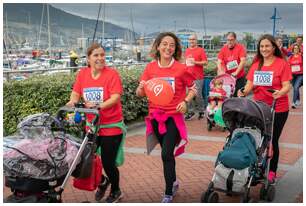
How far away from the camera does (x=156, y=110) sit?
15.0ft

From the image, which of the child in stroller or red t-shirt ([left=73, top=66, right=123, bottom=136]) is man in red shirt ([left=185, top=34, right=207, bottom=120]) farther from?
red t-shirt ([left=73, top=66, right=123, bottom=136])

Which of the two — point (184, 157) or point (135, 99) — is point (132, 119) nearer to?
point (135, 99)

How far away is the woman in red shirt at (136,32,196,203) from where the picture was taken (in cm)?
449

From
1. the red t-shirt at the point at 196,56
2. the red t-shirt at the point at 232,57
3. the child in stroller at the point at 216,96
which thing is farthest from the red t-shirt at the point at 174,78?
the red t-shirt at the point at 196,56

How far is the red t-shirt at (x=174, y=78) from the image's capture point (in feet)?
14.8

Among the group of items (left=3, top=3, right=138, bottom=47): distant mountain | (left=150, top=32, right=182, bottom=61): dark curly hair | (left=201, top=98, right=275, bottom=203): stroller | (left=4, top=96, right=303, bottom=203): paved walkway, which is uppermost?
(left=3, top=3, right=138, bottom=47): distant mountain

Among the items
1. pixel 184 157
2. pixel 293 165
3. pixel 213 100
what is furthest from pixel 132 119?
pixel 293 165

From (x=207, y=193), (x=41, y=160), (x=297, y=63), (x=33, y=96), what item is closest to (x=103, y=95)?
(x=41, y=160)

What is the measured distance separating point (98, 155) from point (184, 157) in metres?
2.29

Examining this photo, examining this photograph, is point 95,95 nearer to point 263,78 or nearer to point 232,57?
point 263,78

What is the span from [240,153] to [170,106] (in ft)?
2.82

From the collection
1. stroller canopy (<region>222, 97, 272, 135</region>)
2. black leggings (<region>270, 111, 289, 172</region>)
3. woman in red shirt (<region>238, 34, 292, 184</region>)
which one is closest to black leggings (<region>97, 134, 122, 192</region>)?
stroller canopy (<region>222, 97, 272, 135</region>)

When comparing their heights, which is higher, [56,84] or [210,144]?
[56,84]

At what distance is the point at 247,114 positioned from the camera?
14.9 ft
